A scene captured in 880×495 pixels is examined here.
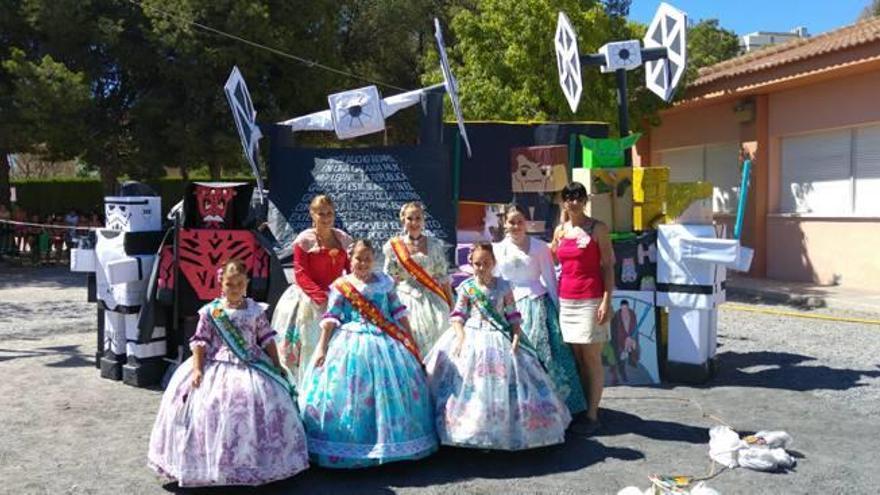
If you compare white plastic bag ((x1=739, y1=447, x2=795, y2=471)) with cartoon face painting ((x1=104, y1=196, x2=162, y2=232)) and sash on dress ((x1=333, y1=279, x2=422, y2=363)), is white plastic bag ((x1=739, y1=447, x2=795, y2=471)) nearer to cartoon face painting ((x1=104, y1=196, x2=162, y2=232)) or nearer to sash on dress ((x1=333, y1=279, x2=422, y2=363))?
sash on dress ((x1=333, y1=279, x2=422, y2=363))

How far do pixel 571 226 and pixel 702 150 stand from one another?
13449mm

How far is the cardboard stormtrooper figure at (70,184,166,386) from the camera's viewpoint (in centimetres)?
744

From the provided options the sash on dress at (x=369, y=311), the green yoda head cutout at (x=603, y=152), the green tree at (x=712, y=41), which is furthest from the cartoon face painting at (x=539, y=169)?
the green tree at (x=712, y=41)

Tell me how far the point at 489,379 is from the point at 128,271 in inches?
146

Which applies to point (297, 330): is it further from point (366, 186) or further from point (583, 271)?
point (366, 186)

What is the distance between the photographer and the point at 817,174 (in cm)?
1532

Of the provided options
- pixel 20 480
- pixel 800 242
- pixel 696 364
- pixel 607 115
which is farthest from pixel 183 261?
pixel 800 242

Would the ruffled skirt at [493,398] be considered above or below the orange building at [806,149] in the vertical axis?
below

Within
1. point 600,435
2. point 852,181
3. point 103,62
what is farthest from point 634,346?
point 103,62

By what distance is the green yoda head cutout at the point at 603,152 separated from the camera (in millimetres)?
7723

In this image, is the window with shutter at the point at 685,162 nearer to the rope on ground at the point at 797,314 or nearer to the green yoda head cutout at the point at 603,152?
the rope on ground at the point at 797,314

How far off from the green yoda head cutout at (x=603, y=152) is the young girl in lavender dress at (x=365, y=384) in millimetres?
3103

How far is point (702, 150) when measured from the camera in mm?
18438

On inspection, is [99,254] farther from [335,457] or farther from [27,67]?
[27,67]
